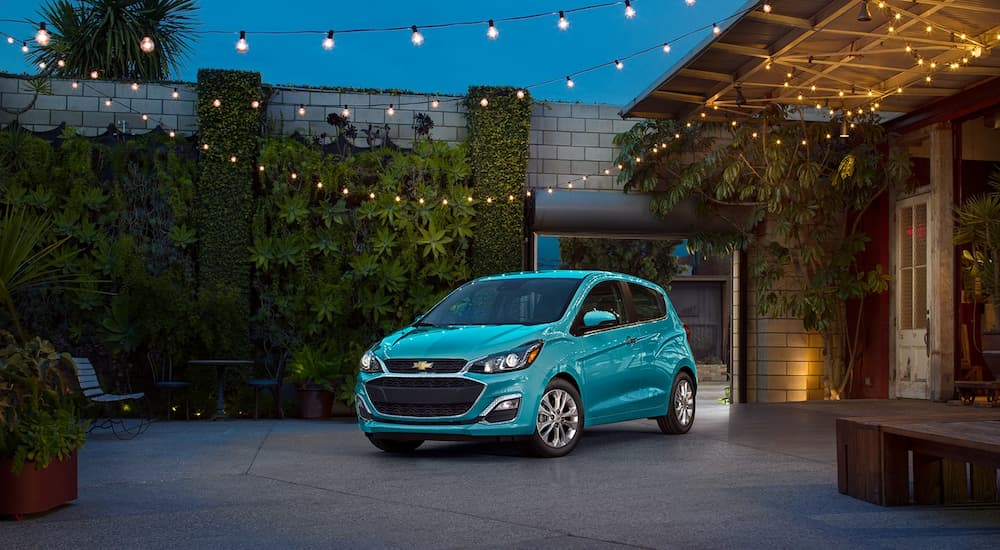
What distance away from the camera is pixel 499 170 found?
15.9 m

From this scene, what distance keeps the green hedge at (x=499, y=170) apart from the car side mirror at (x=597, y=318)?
19.1 ft

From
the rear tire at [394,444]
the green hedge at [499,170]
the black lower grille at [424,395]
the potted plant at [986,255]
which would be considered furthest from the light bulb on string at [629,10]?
the rear tire at [394,444]

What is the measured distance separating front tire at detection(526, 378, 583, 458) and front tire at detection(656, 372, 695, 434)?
1.82 metres

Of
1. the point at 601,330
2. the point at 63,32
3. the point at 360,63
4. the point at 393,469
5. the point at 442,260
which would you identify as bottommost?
the point at 393,469

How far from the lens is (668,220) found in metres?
16.3

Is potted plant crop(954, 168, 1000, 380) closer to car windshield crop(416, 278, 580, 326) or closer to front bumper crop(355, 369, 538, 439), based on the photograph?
car windshield crop(416, 278, 580, 326)

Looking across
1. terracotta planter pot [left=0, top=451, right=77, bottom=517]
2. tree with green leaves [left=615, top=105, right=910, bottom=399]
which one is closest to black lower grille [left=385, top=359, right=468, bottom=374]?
terracotta planter pot [left=0, top=451, right=77, bottom=517]

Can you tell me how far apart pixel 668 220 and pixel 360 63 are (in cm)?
12481

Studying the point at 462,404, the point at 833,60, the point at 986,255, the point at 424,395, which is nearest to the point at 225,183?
the point at 424,395

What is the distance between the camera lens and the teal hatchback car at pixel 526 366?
9039mm

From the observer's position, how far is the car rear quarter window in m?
10.9

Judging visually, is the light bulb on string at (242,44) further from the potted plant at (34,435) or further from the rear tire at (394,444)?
the potted plant at (34,435)

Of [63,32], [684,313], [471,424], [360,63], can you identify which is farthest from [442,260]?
[360,63]

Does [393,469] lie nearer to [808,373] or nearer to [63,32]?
[808,373]
